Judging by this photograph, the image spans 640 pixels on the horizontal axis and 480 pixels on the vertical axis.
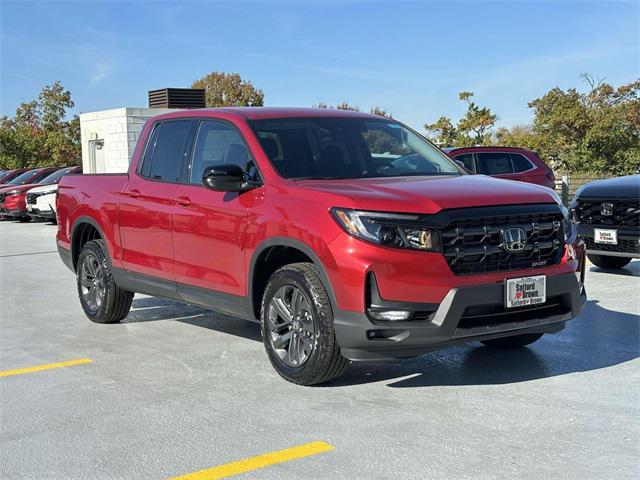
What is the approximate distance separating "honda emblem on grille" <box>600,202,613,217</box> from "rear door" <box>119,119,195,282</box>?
5360mm

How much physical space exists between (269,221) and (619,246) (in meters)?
5.56

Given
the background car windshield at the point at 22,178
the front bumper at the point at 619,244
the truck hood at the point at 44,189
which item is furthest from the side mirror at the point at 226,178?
the background car windshield at the point at 22,178

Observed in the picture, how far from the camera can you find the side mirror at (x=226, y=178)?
5914mm

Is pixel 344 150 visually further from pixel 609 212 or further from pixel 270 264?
pixel 609 212

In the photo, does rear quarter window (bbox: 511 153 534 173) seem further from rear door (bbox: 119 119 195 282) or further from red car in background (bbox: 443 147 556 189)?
rear door (bbox: 119 119 195 282)

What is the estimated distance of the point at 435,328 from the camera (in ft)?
16.6

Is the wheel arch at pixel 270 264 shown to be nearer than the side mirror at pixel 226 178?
Yes

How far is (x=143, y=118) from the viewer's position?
25875 mm

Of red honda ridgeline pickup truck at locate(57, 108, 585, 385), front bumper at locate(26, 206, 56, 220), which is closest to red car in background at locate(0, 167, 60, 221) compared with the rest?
front bumper at locate(26, 206, 56, 220)

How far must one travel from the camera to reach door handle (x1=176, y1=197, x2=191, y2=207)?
21.6 feet

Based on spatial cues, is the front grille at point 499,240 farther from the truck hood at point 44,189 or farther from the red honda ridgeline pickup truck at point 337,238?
the truck hood at point 44,189

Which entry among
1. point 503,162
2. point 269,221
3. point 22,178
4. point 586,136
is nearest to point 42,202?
point 22,178

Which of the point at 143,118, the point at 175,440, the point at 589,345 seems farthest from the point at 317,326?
the point at 143,118

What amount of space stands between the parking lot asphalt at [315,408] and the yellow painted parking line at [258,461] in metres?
0.04
